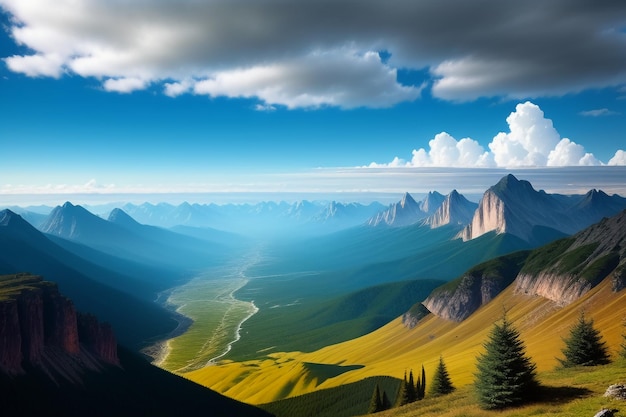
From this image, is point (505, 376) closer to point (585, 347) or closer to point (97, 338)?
point (585, 347)

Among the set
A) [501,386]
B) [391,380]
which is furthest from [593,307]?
[501,386]

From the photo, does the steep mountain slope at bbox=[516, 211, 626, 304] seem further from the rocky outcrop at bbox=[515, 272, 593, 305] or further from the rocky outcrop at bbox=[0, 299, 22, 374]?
the rocky outcrop at bbox=[0, 299, 22, 374]

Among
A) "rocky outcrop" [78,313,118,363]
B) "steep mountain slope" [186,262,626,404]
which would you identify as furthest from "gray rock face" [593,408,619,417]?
"rocky outcrop" [78,313,118,363]

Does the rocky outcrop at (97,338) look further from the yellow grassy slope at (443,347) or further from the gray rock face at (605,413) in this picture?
the gray rock face at (605,413)

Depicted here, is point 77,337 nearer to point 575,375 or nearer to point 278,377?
point 278,377

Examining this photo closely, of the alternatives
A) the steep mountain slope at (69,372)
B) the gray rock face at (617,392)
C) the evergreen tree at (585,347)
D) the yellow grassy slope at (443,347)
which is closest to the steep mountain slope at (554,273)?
the yellow grassy slope at (443,347)

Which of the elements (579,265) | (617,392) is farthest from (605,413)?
(579,265)
